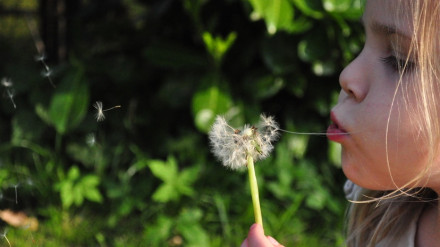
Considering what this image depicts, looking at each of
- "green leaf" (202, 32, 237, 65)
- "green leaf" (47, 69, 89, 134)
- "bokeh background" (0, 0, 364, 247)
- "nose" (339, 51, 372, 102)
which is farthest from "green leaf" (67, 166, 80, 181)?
"nose" (339, 51, 372, 102)

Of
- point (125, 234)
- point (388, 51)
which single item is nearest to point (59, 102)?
point (125, 234)

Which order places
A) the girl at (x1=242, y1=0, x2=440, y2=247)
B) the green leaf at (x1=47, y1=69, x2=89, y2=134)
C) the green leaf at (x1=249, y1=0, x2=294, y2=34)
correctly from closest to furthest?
the girl at (x1=242, y1=0, x2=440, y2=247)
the green leaf at (x1=249, y1=0, x2=294, y2=34)
the green leaf at (x1=47, y1=69, x2=89, y2=134)

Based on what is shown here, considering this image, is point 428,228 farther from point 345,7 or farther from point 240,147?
point 345,7

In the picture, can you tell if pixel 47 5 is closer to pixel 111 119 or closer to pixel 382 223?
pixel 111 119

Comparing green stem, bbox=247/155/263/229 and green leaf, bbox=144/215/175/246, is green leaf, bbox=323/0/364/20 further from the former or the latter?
green stem, bbox=247/155/263/229

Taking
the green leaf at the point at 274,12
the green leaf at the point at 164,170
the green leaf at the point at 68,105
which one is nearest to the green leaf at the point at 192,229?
the green leaf at the point at 164,170

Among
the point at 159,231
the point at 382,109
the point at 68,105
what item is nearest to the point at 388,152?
the point at 382,109

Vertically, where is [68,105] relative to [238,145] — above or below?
below

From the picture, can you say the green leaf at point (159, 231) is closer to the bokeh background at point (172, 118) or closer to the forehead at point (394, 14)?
the bokeh background at point (172, 118)
